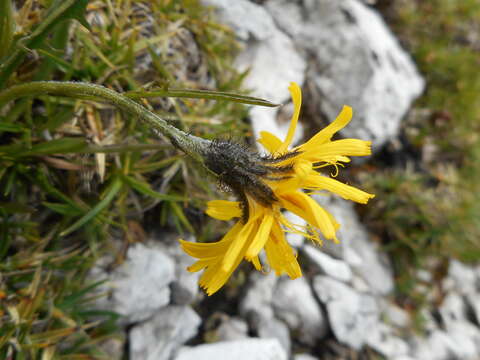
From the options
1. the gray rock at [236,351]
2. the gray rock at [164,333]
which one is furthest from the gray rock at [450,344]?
the gray rock at [164,333]

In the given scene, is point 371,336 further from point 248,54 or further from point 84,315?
point 248,54

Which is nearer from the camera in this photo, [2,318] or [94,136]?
[2,318]

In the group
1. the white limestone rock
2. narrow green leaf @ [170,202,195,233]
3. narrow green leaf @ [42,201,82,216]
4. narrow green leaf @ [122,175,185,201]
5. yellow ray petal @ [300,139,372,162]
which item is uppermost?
yellow ray petal @ [300,139,372,162]

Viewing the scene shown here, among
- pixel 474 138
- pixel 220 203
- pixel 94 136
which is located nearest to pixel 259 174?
pixel 220 203

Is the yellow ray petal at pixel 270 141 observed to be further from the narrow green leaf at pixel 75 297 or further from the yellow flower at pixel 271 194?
the narrow green leaf at pixel 75 297

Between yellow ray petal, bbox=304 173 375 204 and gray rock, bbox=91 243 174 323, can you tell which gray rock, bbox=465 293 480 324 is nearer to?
gray rock, bbox=91 243 174 323

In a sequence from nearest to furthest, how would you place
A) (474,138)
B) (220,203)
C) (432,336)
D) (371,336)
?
(220,203) → (371,336) → (432,336) → (474,138)

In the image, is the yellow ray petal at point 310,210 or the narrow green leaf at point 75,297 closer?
the yellow ray petal at point 310,210

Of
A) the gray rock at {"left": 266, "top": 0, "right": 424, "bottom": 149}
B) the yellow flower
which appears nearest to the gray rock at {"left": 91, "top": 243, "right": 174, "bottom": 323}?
the yellow flower
